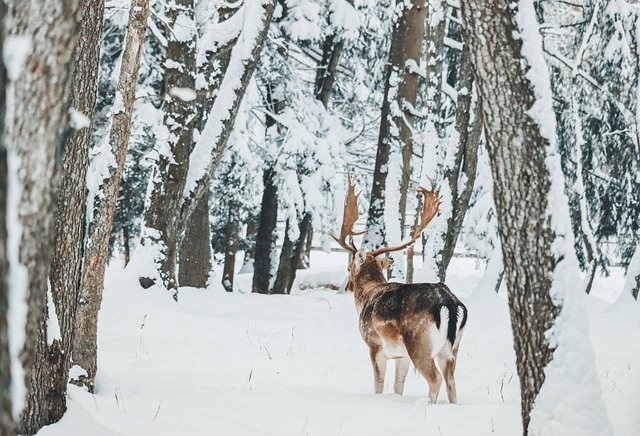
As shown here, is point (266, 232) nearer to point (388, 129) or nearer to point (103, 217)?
point (388, 129)

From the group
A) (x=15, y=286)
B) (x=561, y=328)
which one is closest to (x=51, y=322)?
(x=15, y=286)

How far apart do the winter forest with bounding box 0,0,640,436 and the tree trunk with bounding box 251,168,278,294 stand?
6cm

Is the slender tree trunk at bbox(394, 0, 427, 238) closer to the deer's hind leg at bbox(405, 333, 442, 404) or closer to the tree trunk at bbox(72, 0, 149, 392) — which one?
the deer's hind leg at bbox(405, 333, 442, 404)

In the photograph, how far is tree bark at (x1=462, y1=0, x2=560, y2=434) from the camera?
353 centimetres

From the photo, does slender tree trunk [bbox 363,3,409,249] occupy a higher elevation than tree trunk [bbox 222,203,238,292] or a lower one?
higher

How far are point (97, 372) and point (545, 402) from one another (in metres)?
3.49

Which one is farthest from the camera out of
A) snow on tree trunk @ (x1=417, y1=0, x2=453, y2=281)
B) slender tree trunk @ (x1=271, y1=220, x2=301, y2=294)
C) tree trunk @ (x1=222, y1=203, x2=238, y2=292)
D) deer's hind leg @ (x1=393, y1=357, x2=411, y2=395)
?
tree trunk @ (x1=222, y1=203, x2=238, y2=292)

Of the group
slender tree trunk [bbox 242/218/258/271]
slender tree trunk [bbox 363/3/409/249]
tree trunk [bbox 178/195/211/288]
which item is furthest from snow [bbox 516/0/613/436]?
slender tree trunk [bbox 242/218/258/271]

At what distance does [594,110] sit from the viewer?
15.9 meters

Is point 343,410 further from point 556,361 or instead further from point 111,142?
point 111,142

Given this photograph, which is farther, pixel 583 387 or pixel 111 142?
pixel 111 142

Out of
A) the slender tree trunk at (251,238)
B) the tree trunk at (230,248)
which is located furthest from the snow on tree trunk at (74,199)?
the slender tree trunk at (251,238)

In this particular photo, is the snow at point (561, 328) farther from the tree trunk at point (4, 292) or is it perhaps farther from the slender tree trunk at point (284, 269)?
the slender tree trunk at point (284, 269)

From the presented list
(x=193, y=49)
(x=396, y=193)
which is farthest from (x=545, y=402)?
(x=396, y=193)
